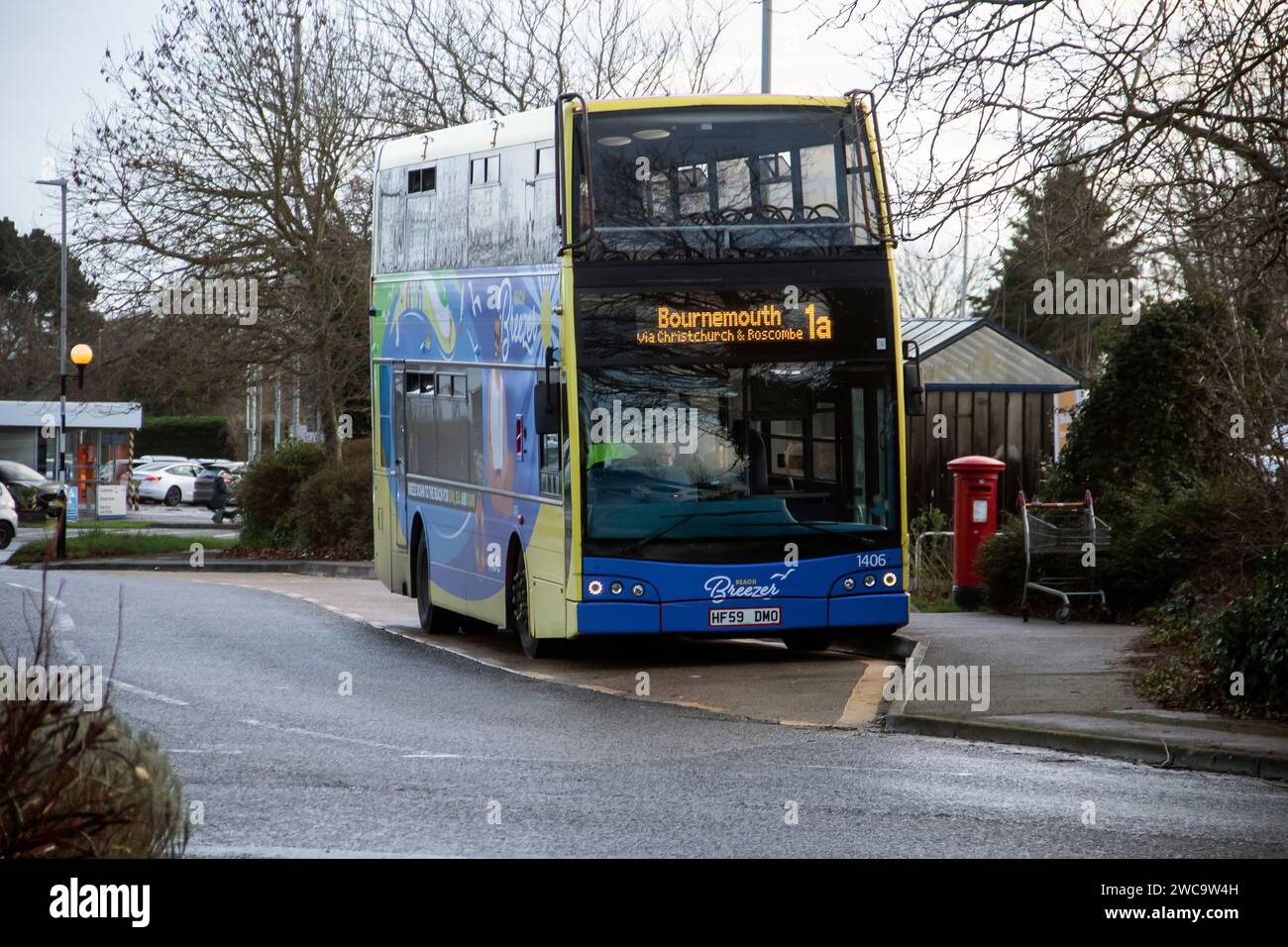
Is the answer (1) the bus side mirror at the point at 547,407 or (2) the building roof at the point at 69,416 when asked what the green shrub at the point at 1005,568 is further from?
(2) the building roof at the point at 69,416

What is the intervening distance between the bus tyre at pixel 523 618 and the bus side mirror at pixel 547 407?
1942mm

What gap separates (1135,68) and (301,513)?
85.2 feet

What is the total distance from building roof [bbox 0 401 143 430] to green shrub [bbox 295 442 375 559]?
1634cm

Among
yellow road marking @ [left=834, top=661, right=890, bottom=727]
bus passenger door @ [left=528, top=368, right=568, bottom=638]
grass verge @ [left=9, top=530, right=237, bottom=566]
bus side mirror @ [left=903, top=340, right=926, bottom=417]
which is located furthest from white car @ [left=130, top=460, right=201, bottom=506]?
yellow road marking @ [left=834, top=661, right=890, bottom=727]

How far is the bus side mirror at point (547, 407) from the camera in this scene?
50.3 feet

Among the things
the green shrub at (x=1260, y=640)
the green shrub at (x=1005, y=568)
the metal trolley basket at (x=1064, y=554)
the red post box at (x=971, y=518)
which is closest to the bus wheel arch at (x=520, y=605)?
the metal trolley basket at (x=1064, y=554)

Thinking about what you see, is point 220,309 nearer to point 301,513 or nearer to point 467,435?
point 301,513

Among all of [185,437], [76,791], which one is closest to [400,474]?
[76,791]

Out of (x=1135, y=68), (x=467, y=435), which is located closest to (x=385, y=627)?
(x=467, y=435)

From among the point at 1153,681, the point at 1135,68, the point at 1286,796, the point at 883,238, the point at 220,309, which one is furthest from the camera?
the point at 220,309

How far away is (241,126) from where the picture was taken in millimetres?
36094

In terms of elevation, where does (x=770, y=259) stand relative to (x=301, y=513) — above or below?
above
